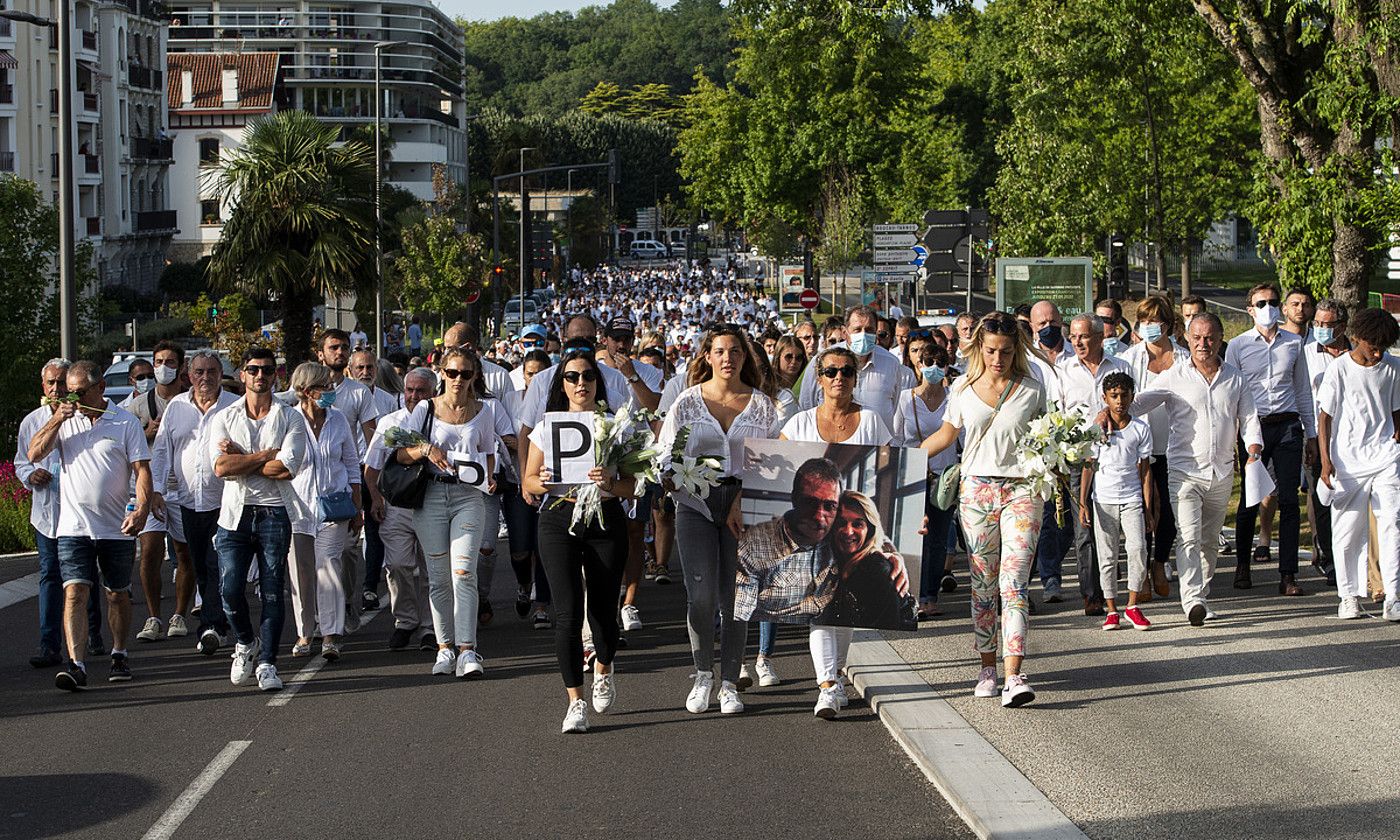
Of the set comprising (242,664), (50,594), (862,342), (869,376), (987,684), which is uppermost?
(862,342)

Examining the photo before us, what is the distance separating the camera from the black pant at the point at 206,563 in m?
11.5

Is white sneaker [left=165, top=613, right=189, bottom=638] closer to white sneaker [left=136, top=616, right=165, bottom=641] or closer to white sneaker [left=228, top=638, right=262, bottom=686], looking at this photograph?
white sneaker [left=136, top=616, right=165, bottom=641]

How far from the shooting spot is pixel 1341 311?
12.9 meters

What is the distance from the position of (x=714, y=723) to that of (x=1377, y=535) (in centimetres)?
506

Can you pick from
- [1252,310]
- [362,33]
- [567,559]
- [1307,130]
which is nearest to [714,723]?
[567,559]

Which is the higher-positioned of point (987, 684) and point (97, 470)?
point (97, 470)

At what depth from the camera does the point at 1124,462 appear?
11078 mm

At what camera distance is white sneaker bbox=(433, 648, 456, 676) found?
33.2 feet

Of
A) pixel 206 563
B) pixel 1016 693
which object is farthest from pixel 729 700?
pixel 206 563

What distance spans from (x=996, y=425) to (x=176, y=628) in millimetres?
6139

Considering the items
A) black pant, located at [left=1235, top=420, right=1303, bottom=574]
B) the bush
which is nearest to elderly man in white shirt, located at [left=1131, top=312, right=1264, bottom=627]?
black pant, located at [left=1235, top=420, right=1303, bottom=574]

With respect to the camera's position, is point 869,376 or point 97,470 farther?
point 869,376

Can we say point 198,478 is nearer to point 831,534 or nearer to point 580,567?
point 580,567

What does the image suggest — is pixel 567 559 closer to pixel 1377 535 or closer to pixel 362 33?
pixel 1377 535
